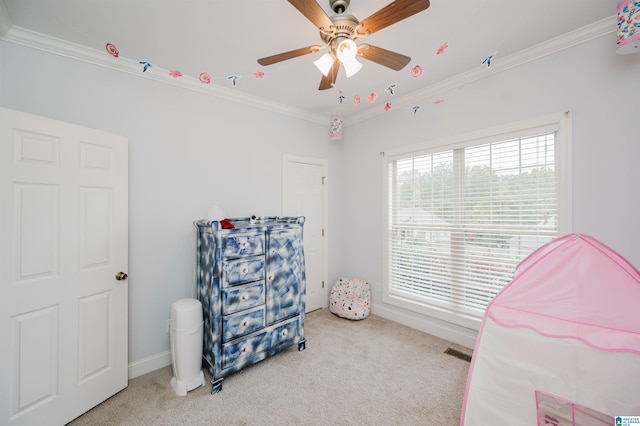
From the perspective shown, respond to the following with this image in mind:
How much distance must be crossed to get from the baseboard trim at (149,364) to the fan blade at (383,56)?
2.89 m

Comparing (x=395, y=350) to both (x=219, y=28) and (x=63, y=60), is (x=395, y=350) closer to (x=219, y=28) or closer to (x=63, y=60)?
(x=219, y=28)

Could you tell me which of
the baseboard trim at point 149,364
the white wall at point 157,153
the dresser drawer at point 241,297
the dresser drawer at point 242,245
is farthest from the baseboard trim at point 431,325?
the baseboard trim at point 149,364

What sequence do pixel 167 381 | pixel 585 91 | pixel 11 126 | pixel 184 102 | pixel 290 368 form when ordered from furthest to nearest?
pixel 184 102 → pixel 290 368 → pixel 167 381 → pixel 585 91 → pixel 11 126

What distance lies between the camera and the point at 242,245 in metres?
2.11

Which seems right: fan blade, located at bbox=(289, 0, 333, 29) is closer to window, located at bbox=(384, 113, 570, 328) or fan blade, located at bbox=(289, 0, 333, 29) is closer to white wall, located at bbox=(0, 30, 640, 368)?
white wall, located at bbox=(0, 30, 640, 368)

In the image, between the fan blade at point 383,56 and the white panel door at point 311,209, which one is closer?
the fan blade at point 383,56

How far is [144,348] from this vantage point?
2.21 meters

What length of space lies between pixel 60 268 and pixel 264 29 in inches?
83.1

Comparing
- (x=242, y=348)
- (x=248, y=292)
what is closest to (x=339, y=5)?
(x=248, y=292)

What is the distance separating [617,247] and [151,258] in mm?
3587

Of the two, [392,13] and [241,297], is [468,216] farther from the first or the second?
[241,297]

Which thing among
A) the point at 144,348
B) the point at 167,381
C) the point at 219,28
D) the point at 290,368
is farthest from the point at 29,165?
the point at 290,368

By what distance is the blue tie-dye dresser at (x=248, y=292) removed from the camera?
78.7 inches

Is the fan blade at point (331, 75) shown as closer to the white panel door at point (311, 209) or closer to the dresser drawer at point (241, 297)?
the white panel door at point (311, 209)
